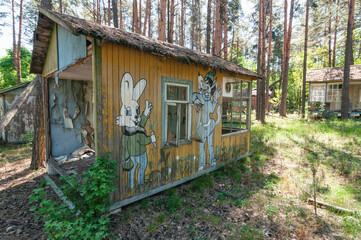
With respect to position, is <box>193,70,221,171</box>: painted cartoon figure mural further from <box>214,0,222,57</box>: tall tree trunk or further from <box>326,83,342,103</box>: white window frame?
<box>326,83,342,103</box>: white window frame

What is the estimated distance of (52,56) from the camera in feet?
16.8

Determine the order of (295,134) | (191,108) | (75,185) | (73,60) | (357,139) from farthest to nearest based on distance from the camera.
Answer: (295,134) → (357,139) → (191,108) → (73,60) → (75,185)

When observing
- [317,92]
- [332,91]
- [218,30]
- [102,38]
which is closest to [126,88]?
[102,38]

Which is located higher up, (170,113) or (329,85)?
(329,85)

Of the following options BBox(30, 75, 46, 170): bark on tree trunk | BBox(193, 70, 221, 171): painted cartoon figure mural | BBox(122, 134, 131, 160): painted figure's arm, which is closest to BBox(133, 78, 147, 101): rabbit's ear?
BBox(122, 134, 131, 160): painted figure's arm

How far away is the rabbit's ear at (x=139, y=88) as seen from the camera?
3863 millimetres

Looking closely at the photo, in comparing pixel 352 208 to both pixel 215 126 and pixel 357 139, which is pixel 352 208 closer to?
pixel 215 126

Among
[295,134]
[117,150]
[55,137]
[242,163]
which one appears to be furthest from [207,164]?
[295,134]

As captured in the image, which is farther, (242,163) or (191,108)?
(242,163)

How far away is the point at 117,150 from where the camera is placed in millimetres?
3641

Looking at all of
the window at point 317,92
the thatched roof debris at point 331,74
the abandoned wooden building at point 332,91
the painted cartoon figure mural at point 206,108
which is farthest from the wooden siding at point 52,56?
the window at point 317,92

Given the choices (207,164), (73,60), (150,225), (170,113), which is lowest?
(150,225)

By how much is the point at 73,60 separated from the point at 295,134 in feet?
35.2

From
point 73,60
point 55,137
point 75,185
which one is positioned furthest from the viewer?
point 55,137
